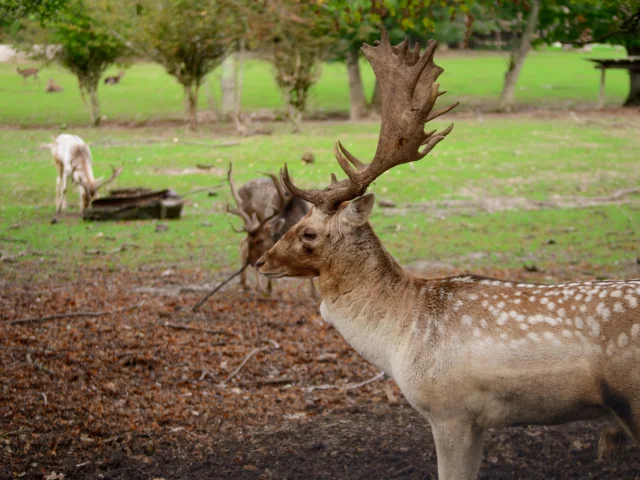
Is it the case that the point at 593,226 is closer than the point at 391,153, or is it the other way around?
the point at 391,153

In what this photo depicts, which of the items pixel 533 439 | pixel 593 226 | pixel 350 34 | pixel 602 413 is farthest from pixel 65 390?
pixel 350 34

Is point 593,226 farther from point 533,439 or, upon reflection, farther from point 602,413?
point 602,413

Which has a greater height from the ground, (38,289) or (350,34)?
(350,34)

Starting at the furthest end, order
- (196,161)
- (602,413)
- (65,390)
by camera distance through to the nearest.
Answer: (196,161)
(65,390)
(602,413)

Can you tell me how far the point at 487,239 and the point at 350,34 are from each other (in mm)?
15883

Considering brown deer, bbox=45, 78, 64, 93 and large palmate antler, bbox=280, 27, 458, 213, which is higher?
large palmate antler, bbox=280, 27, 458, 213

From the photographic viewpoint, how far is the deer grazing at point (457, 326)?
3.95 metres

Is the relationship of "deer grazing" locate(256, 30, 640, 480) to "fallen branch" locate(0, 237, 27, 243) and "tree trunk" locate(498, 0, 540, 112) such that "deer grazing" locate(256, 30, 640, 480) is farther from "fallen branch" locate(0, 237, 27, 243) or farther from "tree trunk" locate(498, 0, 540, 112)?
"tree trunk" locate(498, 0, 540, 112)

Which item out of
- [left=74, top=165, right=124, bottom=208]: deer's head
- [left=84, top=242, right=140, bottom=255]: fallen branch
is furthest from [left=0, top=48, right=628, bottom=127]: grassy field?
[left=84, top=242, right=140, bottom=255]: fallen branch

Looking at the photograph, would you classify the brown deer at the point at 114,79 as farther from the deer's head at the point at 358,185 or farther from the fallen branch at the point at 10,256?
the deer's head at the point at 358,185

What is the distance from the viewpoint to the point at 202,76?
24672mm

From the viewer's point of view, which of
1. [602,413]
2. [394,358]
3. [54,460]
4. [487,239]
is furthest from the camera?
[487,239]

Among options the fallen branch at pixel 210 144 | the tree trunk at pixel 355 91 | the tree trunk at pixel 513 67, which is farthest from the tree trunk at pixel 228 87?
the tree trunk at pixel 513 67

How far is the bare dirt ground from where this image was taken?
5.15 m
